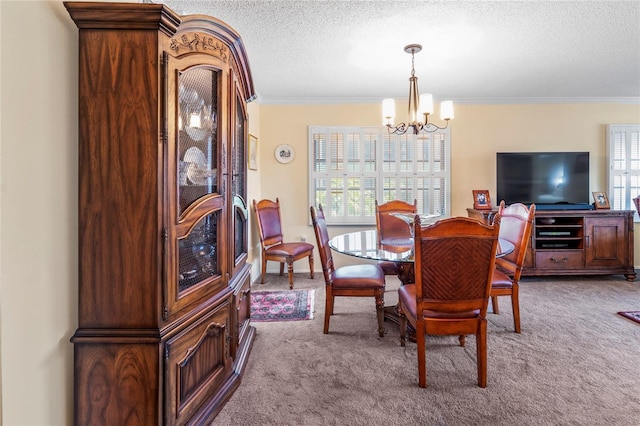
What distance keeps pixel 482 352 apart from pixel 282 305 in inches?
74.3

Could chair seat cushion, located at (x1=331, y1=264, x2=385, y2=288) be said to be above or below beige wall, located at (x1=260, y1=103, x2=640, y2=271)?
below

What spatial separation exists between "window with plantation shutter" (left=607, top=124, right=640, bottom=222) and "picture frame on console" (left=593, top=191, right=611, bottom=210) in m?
0.33

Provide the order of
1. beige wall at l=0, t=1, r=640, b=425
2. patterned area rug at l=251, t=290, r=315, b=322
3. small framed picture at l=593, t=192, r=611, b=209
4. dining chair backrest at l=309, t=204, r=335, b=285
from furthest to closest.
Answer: small framed picture at l=593, t=192, r=611, b=209 < patterned area rug at l=251, t=290, r=315, b=322 < dining chair backrest at l=309, t=204, r=335, b=285 < beige wall at l=0, t=1, r=640, b=425

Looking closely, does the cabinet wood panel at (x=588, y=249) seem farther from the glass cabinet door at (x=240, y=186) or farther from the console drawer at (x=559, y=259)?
the glass cabinet door at (x=240, y=186)

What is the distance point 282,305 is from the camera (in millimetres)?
3162

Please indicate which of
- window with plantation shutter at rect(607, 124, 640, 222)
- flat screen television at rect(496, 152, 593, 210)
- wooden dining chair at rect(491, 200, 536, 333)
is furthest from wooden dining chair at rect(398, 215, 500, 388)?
window with plantation shutter at rect(607, 124, 640, 222)

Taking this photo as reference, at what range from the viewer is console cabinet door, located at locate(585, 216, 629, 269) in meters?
3.86

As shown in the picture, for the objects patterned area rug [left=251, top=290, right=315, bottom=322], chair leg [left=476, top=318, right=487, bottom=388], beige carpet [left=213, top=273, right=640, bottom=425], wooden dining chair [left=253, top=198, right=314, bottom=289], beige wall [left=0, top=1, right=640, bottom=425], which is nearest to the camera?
beige wall [left=0, top=1, right=640, bottom=425]

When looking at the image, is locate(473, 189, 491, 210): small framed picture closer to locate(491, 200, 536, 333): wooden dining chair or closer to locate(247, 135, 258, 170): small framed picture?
locate(491, 200, 536, 333): wooden dining chair

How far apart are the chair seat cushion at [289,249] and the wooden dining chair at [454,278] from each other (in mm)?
2044

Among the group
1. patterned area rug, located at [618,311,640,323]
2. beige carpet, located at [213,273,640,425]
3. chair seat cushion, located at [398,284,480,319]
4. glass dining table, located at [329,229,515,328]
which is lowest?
beige carpet, located at [213,273,640,425]

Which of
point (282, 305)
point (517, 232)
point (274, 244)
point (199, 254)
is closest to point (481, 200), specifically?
point (517, 232)

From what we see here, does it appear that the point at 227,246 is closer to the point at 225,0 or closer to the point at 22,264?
the point at 22,264

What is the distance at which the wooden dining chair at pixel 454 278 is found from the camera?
1.66 metres
